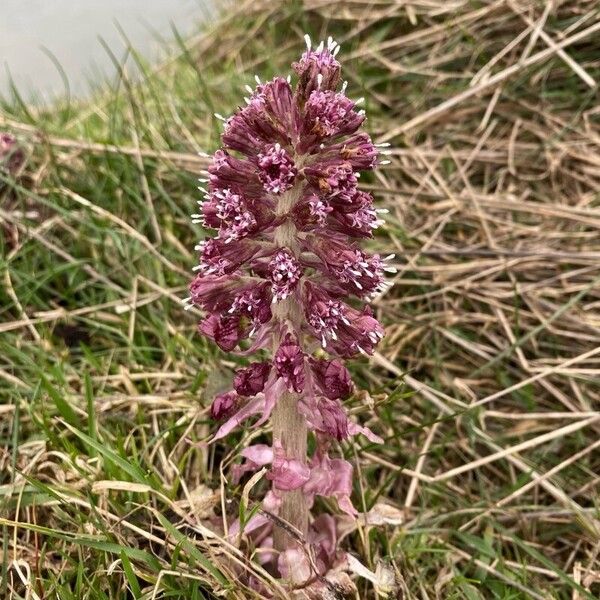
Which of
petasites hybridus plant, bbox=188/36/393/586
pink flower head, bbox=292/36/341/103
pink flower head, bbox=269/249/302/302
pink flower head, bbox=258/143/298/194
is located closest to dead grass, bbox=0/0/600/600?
petasites hybridus plant, bbox=188/36/393/586

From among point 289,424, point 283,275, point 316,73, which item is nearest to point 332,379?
point 289,424

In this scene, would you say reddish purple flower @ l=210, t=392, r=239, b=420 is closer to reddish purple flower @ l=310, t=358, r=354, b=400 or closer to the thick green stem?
the thick green stem

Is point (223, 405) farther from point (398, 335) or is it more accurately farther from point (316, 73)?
point (398, 335)

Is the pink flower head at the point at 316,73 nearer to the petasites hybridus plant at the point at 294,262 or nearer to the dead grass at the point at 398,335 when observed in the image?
the petasites hybridus plant at the point at 294,262

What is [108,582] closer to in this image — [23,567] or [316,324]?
[23,567]

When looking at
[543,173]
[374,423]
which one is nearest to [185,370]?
[374,423]

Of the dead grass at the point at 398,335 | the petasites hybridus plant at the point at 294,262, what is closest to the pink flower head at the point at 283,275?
the petasites hybridus plant at the point at 294,262

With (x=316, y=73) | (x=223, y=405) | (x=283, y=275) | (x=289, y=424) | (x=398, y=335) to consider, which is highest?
(x=316, y=73)
